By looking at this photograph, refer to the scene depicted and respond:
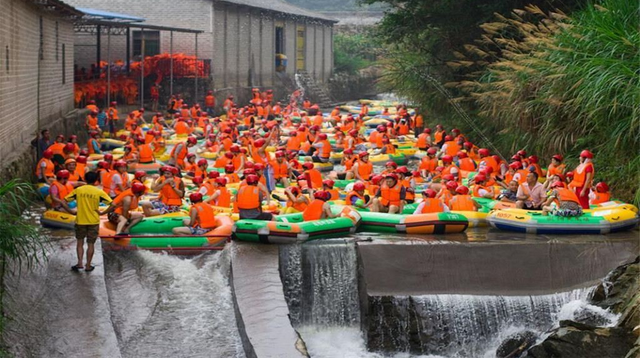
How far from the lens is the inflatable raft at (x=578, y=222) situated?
16.7 metres

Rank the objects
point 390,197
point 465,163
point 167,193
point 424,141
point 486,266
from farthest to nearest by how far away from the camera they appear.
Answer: point 424,141, point 465,163, point 390,197, point 167,193, point 486,266

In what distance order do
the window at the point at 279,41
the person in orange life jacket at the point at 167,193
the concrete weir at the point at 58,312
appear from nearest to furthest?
1. the concrete weir at the point at 58,312
2. the person in orange life jacket at the point at 167,193
3. the window at the point at 279,41

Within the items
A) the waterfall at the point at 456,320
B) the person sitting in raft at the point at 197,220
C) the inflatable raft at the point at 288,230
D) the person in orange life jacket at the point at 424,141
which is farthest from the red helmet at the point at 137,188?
the person in orange life jacket at the point at 424,141

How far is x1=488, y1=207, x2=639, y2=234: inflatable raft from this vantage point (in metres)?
16.7

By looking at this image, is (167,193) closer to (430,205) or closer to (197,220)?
(197,220)

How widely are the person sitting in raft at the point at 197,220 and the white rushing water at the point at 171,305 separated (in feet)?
1.42

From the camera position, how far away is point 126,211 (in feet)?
53.7

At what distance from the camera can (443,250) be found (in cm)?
1589

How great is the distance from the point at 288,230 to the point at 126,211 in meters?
2.48

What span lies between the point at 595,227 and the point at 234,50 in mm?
30956

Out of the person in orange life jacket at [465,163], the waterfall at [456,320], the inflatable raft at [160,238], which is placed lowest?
the waterfall at [456,320]

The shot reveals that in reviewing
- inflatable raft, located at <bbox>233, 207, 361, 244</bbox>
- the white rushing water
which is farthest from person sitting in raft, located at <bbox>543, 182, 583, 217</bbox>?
the white rushing water

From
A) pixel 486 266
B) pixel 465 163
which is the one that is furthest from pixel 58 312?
pixel 465 163

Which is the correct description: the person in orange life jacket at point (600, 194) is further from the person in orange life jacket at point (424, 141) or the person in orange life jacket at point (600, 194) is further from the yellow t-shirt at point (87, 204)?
the person in orange life jacket at point (424, 141)
